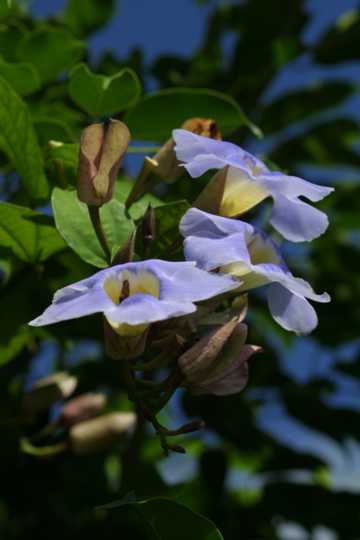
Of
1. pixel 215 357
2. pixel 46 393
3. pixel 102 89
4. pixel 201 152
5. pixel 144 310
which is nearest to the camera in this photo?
pixel 144 310

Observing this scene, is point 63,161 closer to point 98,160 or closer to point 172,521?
point 98,160

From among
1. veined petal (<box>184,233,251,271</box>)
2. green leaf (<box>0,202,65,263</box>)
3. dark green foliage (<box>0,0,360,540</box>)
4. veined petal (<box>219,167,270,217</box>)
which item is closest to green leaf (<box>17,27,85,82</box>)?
dark green foliage (<box>0,0,360,540</box>)

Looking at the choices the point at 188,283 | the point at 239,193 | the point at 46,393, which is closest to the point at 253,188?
the point at 239,193

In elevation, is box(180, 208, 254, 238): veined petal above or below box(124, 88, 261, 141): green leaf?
above

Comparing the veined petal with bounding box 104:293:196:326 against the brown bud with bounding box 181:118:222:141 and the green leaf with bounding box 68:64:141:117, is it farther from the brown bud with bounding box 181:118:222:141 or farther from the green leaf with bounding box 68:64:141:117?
the green leaf with bounding box 68:64:141:117

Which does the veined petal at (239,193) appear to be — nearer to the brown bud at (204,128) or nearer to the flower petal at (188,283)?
the brown bud at (204,128)

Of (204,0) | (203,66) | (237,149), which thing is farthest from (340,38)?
(237,149)

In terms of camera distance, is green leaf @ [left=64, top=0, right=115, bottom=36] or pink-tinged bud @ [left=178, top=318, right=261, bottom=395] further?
green leaf @ [left=64, top=0, right=115, bottom=36]

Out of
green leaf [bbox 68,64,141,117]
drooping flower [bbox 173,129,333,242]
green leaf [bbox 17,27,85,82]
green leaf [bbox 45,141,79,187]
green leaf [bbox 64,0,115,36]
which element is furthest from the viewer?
green leaf [bbox 64,0,115,36]

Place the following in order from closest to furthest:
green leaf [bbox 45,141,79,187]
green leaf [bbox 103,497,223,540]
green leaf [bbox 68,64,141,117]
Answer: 1. green leaf [bbox 103,497,223,540]
2. green leaf [bbox 45,141,79,187]
3. green leaf [bbox 68,64,141,117]
